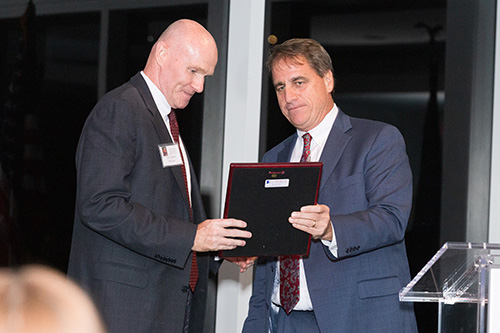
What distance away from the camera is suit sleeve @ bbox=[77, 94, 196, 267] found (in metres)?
2.28

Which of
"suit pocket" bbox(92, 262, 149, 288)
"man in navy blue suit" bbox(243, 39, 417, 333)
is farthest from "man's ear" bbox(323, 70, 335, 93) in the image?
"suit pocket" bbox(92, 262, 149, 288)

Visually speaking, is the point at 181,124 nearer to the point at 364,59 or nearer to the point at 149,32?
the point at 149,32

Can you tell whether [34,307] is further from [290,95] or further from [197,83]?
[290,95]

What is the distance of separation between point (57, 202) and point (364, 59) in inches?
87.4

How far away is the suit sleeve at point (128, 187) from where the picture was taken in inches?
89.8

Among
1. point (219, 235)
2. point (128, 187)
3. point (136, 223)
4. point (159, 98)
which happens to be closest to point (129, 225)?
point (136, 223)

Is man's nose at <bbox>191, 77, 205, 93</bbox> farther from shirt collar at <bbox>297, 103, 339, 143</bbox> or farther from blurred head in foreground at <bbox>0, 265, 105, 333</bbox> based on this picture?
blurred head in foreground at <bbox>0, 265, 105, 333</bbox>

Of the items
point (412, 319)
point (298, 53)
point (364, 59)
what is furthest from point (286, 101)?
→ point (364, 59)

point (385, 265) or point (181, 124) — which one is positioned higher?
point (181, 124)

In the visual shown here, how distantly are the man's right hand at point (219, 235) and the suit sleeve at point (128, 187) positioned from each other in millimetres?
40

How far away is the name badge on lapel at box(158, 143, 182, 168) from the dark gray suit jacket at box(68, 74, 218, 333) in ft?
0.08

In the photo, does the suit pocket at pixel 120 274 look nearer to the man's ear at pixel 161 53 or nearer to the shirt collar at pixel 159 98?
the shirt collar at pixel 159 98

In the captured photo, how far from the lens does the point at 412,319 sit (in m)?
2.64

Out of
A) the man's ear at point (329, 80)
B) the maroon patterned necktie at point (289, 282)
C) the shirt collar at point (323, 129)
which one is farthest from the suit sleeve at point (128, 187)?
the man's ear at point (329, 80)
